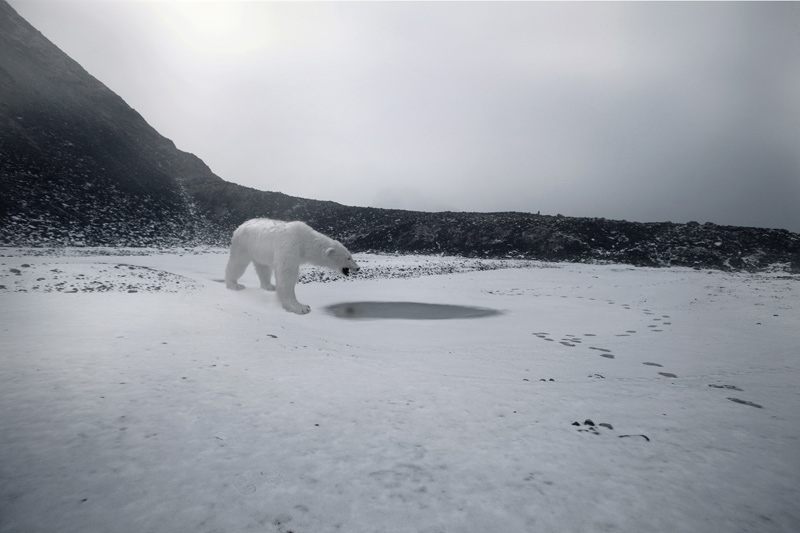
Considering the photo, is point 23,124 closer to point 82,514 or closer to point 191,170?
point 191,170

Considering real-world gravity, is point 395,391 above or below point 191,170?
below

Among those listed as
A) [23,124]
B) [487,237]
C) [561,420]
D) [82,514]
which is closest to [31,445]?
[82,514]

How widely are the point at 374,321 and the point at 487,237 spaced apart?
75.7 ft

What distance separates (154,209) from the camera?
37.6 meters

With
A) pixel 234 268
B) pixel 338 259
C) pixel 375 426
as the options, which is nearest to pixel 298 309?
pixel 338 259

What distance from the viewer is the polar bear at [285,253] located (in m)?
8.66

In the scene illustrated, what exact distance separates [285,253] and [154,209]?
36.0m

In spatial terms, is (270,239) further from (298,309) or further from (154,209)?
(154,209)

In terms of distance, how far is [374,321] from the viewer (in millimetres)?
7625

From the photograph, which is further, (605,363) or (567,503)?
(605,363)

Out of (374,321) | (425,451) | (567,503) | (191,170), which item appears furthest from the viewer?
(191,170)

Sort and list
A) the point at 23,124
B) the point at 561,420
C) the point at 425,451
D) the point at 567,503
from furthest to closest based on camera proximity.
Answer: the point at 23,124 → the point at 561,420 → the point at 425,451 → the point at 567,503

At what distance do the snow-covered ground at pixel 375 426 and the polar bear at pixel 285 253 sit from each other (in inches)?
90.0

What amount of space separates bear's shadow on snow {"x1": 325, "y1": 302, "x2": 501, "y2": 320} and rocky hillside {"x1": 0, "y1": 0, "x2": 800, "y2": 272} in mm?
18061
